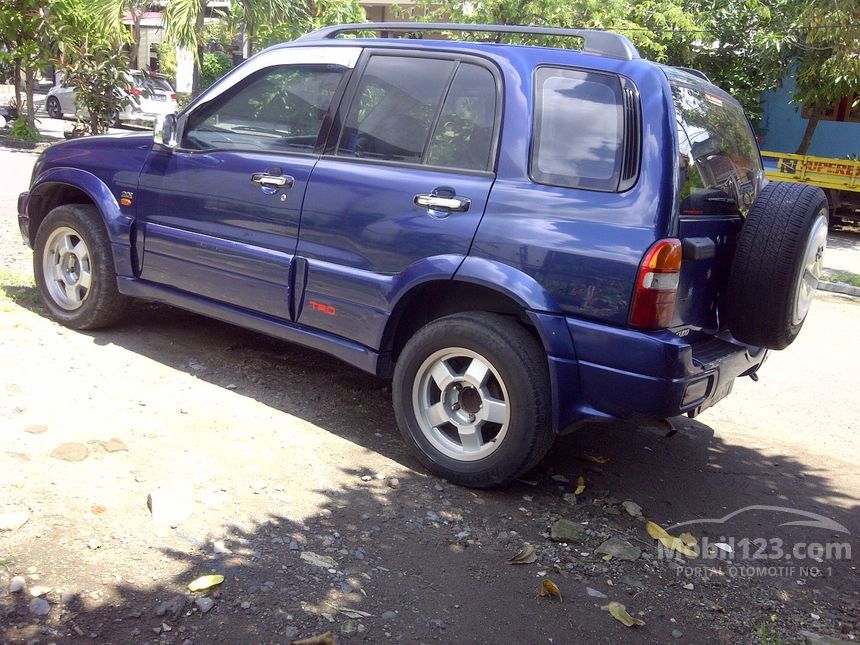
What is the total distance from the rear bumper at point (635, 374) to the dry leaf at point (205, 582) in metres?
1.56

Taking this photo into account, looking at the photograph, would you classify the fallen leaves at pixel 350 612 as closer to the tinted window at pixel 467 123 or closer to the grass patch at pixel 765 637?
the grass patch at pixel 765 637

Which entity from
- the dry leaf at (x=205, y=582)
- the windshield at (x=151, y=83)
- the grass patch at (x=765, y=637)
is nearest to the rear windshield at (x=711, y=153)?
the grass patch at (x=765, y=637)

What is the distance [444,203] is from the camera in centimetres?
408

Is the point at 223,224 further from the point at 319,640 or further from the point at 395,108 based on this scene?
the point at 319,640

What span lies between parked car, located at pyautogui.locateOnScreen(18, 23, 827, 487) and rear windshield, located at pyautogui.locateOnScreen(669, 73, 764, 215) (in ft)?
0.05

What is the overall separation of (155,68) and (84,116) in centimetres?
2368

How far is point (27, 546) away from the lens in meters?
3.21

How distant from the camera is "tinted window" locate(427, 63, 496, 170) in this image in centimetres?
412

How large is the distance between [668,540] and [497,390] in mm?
995

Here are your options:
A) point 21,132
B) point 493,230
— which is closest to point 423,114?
point 493,230

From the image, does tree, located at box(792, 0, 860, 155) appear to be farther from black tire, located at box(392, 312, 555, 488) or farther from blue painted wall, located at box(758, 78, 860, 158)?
black tire, located at box(392, 312, 555, 488)

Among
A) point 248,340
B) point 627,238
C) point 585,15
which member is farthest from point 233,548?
point 585,15

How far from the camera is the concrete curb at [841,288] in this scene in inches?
403

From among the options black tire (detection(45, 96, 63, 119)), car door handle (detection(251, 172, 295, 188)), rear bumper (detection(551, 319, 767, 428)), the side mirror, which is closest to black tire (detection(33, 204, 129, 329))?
the side mirror
